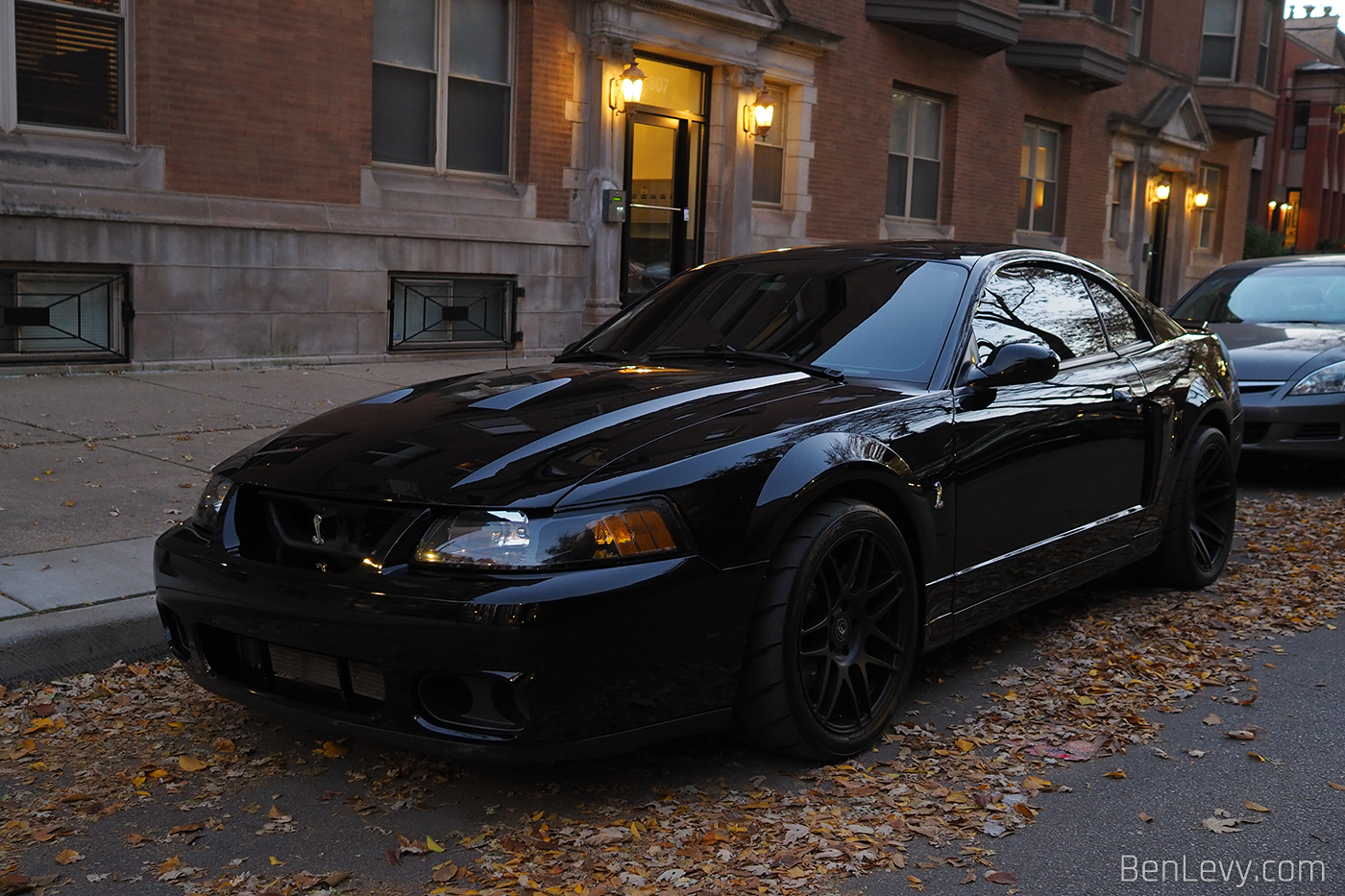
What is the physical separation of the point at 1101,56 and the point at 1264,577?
63.9 ft

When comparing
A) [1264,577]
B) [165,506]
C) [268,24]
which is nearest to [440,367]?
[268,24]

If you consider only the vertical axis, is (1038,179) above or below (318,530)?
above

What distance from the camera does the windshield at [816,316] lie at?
4.61m

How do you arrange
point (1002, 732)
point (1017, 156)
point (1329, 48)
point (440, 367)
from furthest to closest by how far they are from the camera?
point (1329, 48) → point (1017, 156) → point (440, 367) → point (1002, 732)

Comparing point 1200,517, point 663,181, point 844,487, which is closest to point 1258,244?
point 663,181

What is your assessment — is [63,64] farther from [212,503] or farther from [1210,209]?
[1210,209]

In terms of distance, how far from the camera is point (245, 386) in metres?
10.7

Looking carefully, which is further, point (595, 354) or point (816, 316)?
point (595, 354)

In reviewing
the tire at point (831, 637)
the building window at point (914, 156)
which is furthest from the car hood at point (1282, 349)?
the building window at point (914, 156)

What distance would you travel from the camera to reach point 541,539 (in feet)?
10.8

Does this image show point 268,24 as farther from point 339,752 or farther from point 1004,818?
point 1004,818

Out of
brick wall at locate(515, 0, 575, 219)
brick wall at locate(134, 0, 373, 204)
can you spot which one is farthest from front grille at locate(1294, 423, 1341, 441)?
brick wall at locate(134, 0, 373, 204)

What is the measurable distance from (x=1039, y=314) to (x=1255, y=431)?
4671mm

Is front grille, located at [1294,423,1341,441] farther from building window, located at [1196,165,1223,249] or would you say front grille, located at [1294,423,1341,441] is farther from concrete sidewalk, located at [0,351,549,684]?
building window, located at [1196,165,1223,249]
